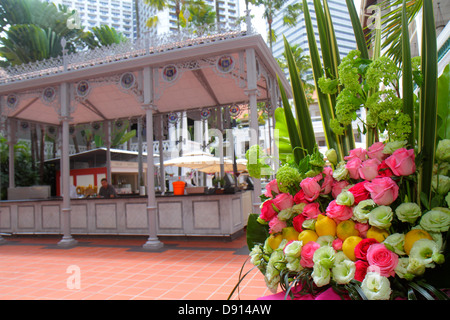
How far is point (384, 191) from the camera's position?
0.76 meters

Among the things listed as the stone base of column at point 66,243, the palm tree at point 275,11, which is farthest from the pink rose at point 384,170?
the palm tree at point 275,11

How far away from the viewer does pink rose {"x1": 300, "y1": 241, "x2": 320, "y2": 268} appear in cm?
82

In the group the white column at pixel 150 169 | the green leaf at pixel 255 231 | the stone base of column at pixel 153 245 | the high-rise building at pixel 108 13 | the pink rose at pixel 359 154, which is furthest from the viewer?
the high-rise building at pixel 108 13

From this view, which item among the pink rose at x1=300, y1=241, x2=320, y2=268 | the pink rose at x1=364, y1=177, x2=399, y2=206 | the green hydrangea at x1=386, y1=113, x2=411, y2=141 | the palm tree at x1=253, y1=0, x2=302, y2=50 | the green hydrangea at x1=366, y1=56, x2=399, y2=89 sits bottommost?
the pink rose at x1=300, y1=241, x2=320, y2=268

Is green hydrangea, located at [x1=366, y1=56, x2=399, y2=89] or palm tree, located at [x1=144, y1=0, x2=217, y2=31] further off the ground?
palm tree, located at [x1=144, y1=0, x2=217, y2=31]

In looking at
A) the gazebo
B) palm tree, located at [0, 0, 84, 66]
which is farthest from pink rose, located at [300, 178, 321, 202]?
palm tree, located at [0, 0, 84, 66]

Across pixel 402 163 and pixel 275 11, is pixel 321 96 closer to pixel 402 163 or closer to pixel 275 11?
pixel 402 163

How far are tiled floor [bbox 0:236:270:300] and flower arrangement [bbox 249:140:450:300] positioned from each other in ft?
9.43

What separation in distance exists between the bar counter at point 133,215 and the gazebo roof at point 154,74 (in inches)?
94.4

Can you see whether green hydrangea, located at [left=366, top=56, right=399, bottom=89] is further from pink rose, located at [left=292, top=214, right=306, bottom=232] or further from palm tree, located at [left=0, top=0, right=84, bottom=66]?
palm tree, located at [left=0, top=0, right=84, bottom=66]

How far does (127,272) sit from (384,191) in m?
4.84

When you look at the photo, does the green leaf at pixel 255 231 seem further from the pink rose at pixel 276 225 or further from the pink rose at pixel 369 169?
the pink rose at pixel 369 169

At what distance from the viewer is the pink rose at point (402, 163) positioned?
76 centimetres
